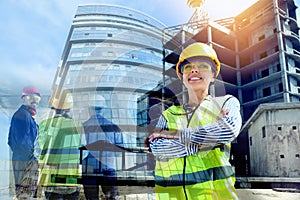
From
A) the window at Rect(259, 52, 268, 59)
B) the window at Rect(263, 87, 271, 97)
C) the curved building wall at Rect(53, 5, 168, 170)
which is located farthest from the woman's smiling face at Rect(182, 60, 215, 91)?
the window at Rect(259, 52, 268, 59)

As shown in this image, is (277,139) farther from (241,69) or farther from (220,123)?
(241,69)

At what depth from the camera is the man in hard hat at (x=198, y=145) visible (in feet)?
2.26

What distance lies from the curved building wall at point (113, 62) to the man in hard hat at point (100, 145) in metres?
0.02

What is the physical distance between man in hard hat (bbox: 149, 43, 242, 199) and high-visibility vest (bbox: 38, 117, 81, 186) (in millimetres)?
441

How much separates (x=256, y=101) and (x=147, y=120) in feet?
50.1

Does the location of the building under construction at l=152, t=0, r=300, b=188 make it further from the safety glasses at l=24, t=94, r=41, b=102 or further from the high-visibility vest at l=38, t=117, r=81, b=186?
the safety glasses at l=24, t=94, r=41, b=102

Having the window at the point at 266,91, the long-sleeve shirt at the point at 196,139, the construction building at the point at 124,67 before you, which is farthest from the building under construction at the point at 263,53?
the long-sleeve shirt at the point at 196,139

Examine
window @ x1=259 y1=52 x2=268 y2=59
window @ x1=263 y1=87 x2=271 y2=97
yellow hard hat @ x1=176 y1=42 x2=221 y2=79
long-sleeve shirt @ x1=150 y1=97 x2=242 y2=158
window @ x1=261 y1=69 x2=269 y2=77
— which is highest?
window @ x1=259 y1=52 x2=268 y2=59

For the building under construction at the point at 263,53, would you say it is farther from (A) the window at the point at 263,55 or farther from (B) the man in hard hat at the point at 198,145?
(B) the man in hard hat at the point at 198,145

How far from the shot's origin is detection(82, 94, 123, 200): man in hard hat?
83 cm

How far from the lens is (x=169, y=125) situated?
28.7 inches

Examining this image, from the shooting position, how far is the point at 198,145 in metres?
0.69

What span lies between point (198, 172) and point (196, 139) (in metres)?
0.11

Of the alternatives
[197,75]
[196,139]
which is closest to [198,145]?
[196,139]
